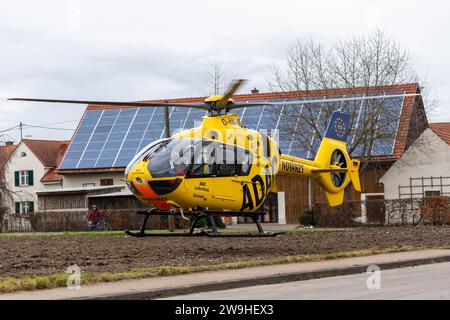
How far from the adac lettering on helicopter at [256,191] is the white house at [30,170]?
2113 inches

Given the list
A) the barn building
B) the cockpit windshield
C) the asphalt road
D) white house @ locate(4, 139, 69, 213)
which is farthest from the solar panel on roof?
the asphalt road

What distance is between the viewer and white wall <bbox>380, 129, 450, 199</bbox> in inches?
2269

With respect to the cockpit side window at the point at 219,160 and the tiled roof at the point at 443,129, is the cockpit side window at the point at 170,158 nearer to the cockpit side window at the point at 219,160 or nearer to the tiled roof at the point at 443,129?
the cockpit side window at the point at 219,160

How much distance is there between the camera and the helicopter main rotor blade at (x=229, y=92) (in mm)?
22364

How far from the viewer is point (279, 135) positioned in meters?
57.6

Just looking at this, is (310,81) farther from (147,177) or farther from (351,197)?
(147,177)

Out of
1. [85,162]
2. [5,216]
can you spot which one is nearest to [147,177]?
[5,216]

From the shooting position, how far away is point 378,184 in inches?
2340

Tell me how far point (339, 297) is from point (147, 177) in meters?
10.5

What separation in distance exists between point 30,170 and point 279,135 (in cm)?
3225

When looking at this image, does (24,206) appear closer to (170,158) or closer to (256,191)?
(256,191)

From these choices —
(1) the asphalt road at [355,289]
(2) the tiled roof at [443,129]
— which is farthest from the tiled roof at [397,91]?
(1) the asphalt road at [355,289]

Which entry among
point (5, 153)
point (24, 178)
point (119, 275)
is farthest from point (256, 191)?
point (5, 153)

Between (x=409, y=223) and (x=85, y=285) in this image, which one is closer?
(x=85, y=285)
